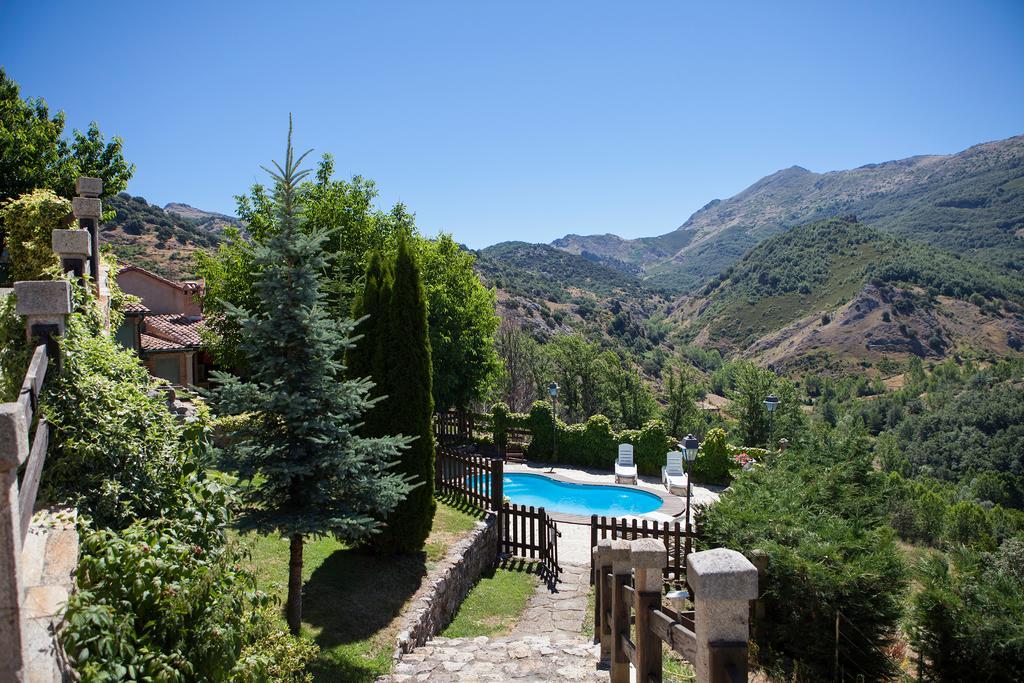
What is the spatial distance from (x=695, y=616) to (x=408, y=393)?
615 centimetres

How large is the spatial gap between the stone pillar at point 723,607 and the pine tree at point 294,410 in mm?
4180

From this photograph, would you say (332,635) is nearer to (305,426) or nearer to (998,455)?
(305,426)

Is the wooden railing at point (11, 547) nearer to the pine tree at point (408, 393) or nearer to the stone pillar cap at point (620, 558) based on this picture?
the stone pillar cap at point (620, 558)

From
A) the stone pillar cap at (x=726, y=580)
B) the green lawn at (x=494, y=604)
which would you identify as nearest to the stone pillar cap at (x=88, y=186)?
the green lawn at (x=494, y=604)

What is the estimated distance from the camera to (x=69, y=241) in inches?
277

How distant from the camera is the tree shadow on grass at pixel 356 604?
20.7 feet

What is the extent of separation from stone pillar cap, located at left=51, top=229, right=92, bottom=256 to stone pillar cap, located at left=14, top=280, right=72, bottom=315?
336cm

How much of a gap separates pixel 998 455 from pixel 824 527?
5157cm

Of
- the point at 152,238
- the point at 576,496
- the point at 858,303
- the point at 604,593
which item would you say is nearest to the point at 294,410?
the point at 604,593

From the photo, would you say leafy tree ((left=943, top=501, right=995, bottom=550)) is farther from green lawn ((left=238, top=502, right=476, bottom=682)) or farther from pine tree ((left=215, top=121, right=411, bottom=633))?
pine tree ((left=215, top=121, right=411, bottom=633))

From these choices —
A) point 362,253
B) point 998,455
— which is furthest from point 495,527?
point 998,455

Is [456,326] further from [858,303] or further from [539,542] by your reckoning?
[858,303]

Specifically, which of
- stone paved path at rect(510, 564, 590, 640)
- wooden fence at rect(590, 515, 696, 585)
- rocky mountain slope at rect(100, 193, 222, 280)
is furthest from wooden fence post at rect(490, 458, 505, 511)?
rocky mountain slope at rect(100, 193, 222, 280)

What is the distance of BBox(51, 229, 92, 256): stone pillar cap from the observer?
6980 mm
